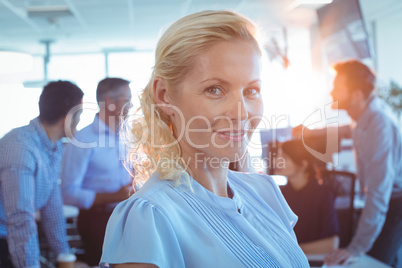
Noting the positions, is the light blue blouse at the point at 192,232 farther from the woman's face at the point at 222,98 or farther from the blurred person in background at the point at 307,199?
the blurred person in background at the point at 307,199

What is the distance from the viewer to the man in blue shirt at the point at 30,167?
1.27m

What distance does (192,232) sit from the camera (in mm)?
651

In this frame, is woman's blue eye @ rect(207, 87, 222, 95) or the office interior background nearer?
woman's blue eye @ rect(207, 87, 222, 95)

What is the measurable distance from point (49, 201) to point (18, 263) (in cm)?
43

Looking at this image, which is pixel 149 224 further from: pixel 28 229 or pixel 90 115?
pixel 28 229

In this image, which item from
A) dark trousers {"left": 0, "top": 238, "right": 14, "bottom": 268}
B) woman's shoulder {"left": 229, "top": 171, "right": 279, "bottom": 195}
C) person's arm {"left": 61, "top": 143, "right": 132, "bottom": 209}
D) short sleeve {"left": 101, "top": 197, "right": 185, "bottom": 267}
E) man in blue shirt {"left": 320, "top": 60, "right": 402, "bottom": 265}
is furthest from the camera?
man in blue shirt {"left": 320, "top": 60, "right": 402, "bottom": 265}

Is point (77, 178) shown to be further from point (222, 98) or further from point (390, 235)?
point (390, 235)

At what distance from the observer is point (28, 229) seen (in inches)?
53.7

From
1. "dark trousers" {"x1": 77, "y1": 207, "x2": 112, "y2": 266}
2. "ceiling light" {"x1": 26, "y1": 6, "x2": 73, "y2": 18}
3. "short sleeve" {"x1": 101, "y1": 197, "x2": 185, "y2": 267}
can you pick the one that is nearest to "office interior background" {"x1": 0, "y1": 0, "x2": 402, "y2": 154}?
"ceiling light" {"x1": 26, "y1": 6, "x2": 73, "y2": 18}

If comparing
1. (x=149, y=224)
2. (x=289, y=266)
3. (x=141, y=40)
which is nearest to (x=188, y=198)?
(x=149, y=224)

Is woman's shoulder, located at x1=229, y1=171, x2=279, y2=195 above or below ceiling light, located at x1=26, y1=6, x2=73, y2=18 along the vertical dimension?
below

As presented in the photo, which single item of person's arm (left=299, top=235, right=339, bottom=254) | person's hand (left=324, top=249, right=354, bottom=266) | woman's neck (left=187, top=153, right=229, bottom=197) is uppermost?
woman's neck (left=187, top=153, right=229, bottom=197)

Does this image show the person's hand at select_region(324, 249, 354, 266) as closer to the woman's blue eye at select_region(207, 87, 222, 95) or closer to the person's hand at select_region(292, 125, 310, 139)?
the person's hand at select_region(292, 125, 310, 139)

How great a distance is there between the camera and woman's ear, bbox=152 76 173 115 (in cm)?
74
